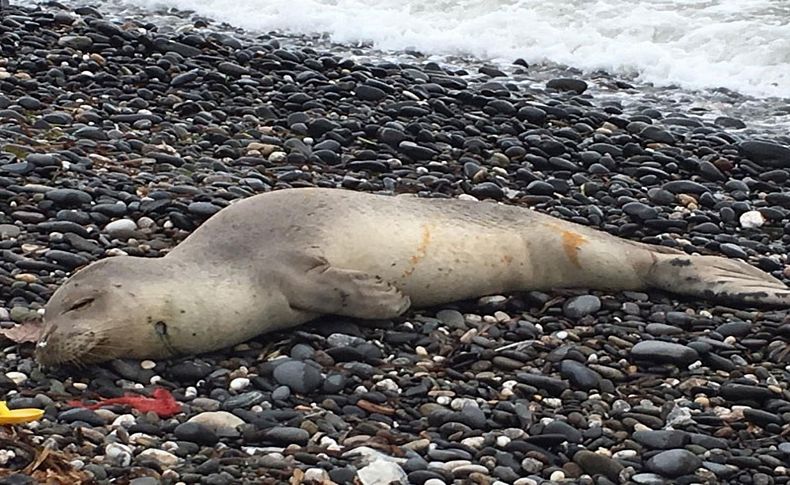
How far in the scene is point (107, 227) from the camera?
18.4 feet

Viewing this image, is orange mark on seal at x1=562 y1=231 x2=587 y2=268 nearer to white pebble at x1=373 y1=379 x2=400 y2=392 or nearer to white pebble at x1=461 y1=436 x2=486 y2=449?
white pebble at x1=373 y1=379 x2=400 y2=392

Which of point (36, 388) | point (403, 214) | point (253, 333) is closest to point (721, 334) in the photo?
point (403, 214)

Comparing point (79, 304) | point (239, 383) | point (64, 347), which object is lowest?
point (239, 383)

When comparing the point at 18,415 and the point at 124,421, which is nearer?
the point at 18,415

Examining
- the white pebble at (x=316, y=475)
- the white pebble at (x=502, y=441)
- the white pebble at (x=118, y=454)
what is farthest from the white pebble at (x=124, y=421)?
the white pebble at (x=502, y=441)

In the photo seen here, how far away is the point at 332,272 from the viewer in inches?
190

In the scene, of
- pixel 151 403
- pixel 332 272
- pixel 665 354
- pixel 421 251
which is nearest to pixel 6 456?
pixel 151 403

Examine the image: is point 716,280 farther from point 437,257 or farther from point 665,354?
point 437,257

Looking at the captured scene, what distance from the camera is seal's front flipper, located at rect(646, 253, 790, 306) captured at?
5.29m

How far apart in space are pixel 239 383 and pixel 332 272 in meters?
0.66

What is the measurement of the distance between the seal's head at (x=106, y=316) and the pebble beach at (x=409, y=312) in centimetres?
8

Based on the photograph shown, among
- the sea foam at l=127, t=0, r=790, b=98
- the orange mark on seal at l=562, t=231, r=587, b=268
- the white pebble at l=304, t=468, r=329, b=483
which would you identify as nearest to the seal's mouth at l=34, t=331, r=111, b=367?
Result: the white pebble at l=304, t=468, r=329, b=483

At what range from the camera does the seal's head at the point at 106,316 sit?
4.30 metres

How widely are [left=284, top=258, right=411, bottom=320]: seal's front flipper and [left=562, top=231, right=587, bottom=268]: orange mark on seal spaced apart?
94 cm
